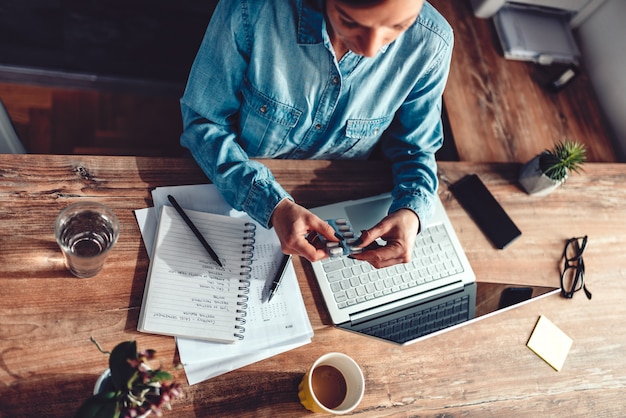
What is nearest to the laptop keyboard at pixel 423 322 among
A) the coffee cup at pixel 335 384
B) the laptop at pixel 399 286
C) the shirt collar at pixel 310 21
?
the laptop at pixel 399 286

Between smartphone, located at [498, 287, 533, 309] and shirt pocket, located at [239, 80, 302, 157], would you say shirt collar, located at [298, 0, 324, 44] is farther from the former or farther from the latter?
smartphone, located at [498, 287, 533, 309]

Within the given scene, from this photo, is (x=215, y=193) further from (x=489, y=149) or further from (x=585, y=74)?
(x=585, y=74)

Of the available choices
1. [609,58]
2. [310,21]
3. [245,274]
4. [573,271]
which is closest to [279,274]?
[245,274]

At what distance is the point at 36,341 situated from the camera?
85 cm

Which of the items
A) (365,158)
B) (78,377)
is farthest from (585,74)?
(78,377)

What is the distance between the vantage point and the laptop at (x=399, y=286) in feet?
3.31

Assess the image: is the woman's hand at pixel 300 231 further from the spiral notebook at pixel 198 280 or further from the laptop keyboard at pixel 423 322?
the laptop keyboard at pixel 423 322

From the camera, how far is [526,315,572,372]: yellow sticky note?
1.11m

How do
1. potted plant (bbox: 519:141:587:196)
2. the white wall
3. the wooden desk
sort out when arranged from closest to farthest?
1. the wooden desk
2. potted plant (bbox: 519:141:587:196)
3. the white wall

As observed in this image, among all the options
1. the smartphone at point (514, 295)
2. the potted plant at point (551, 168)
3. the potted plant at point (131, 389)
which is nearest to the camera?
the potted plant at point (131, 389)

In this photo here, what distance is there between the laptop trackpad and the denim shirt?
0.06 metres

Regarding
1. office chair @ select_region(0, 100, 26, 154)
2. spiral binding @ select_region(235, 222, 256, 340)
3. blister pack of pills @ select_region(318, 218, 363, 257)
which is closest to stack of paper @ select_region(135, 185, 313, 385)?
spiral binding @ select_region(235, 222, 256, 340)

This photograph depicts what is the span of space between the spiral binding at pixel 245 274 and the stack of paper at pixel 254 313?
0.01 metres

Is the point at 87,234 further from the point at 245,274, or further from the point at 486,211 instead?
the point at 486,211
